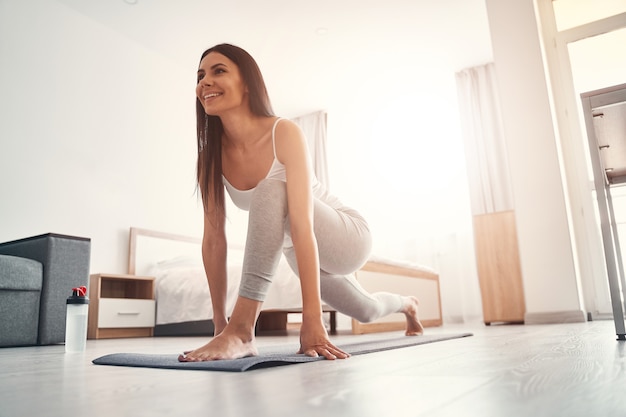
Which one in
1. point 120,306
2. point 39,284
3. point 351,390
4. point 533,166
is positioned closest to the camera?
point 351,390

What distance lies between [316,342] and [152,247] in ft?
12.3

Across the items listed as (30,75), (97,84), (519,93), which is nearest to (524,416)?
(519,93)

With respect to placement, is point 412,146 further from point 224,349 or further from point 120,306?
point 224,349

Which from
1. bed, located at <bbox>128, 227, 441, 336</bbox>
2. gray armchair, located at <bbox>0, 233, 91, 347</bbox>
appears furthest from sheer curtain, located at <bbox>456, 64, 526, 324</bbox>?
gray armchair, located at <bbox>0, 233, 91, 347</bbox>

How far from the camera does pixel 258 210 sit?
1285mm

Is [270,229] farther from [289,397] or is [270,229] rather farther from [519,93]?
[519,93]

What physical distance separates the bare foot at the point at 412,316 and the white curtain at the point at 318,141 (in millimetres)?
4008

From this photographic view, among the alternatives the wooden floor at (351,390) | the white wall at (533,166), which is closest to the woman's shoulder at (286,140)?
the wooden floor at (351,390)

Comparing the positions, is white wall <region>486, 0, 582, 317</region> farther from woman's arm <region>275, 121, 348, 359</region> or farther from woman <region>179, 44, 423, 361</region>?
woman's arm <region>275, 121, 348, 359</region>

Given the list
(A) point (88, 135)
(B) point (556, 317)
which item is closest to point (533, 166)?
(B) point (556, 317)

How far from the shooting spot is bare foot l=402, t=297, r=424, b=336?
2.33 meters

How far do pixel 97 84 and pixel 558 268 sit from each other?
4.13 metres

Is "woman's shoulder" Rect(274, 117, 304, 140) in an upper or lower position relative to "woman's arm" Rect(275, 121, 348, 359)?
upper

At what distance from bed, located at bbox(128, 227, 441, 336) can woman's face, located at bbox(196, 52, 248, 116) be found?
77.3 inches
